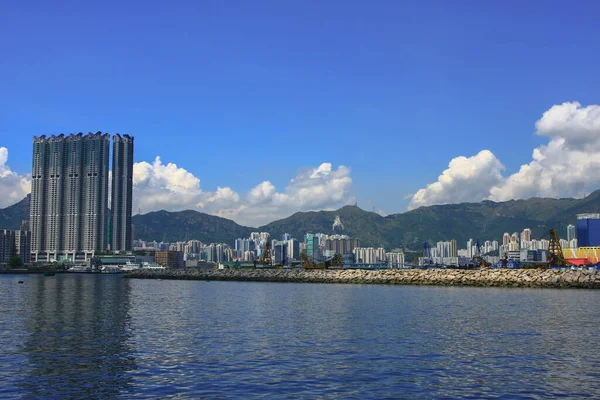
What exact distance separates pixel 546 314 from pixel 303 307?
1020 inches

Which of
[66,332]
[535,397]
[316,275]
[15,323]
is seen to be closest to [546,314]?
[535,397]

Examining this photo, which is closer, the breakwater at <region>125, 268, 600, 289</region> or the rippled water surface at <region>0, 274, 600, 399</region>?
the rippled water surface at <region>0, 274, 600, 399</region>

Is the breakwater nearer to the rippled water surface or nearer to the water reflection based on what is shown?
the rippled water surface

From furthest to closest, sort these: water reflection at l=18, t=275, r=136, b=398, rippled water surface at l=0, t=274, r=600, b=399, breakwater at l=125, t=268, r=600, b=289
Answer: breakwater at l=125, t=268, r=600, b=289 < rippled water surface at l=0, t=274, r=600, b=399 < water reflection at l=18, t=275, r=136, b=398

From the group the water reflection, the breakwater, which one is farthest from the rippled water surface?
the breakwater

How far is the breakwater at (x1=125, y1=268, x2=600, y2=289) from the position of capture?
118 m

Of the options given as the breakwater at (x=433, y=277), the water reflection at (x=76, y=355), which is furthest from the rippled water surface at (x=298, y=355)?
the breakwater at (x=433, y=277)

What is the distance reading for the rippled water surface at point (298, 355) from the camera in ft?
80.5

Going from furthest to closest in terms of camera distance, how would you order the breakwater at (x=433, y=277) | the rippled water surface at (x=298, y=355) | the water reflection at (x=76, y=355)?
the breakwater at (x=433, y=277)
the rippled water surface at (x=298, y=355)
the water reflection at (x=76, y=355)

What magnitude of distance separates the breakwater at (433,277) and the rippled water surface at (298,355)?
6612cm

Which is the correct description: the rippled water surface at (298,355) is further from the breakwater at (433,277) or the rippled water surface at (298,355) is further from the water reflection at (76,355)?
the breakwater at (433,277)

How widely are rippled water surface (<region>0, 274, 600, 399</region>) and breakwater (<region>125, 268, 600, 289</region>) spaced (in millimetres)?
66117

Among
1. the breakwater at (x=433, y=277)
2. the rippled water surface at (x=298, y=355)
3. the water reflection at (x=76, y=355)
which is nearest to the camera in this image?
the water reflection at (x=76, y=355)

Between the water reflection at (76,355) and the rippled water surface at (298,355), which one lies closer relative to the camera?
the water reflection at (76,355)
